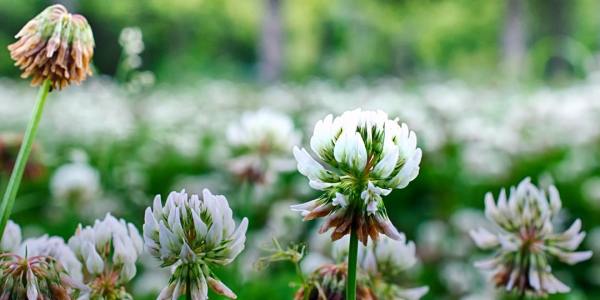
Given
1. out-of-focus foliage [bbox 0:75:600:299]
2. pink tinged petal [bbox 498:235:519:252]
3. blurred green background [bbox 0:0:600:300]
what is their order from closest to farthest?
1. pink tinged petal [bbox 498:235:519:252]
2. blurred green background [bbox 0:0:600:300]
3. out-of-focus foliage [bbox 0:75:600:299]

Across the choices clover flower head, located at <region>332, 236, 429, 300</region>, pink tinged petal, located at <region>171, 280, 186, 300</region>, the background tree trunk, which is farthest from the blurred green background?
the background tree trunk

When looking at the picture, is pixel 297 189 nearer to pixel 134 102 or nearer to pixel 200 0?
pixel 134 102

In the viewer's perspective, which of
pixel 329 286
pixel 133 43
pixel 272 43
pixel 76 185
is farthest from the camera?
pixel 272 43

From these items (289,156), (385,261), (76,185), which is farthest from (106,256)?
(76,185)

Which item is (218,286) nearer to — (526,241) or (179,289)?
(179,289)

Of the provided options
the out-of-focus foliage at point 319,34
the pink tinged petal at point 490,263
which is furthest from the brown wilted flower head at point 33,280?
the out-of-focus foliage at point 319,34

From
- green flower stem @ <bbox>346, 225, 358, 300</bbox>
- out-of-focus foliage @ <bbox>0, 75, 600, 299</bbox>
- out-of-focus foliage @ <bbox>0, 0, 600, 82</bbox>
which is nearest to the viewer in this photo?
green flower stem @ <bbox>346, 225, 358, 300</bbox>

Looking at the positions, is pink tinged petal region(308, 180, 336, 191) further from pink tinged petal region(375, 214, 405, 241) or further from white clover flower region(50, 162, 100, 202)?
white clover flower region(50, 162, 100, 202)

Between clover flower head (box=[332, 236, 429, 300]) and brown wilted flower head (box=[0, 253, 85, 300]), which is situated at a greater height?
clover flower head (box=[332, 236, 429, 300])
